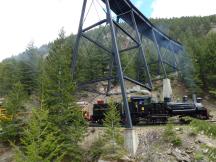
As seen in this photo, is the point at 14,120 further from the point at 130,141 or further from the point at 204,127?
the point at 204,127

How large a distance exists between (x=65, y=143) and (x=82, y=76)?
2764 centimetres

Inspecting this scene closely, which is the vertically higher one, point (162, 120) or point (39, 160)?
point (162, 120)

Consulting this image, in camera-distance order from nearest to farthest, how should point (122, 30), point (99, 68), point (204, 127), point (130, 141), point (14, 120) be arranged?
1. point (204, 127)
2. point (130, 141)
3. point (14, 120)
4. point (122, 30)
5. point (99, 68)

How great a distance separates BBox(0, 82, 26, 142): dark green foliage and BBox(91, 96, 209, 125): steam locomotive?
6190 mm

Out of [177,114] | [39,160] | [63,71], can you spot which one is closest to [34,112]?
[39,160]

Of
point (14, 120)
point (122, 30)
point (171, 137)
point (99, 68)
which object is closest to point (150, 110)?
point (171, 137)

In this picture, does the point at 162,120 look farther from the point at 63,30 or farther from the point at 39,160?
the point at 63,30

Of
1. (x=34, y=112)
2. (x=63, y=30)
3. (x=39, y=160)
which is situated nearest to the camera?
(x=39, y=160)

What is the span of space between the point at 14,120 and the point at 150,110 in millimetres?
10836

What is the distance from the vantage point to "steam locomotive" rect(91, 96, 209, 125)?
75.7 feet

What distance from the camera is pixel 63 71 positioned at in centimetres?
2077

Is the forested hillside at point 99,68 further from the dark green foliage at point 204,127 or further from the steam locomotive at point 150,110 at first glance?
the dark green foliage at point 204,127

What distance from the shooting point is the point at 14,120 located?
74.5ft

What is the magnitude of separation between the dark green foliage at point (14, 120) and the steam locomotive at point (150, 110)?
20.3 feet
